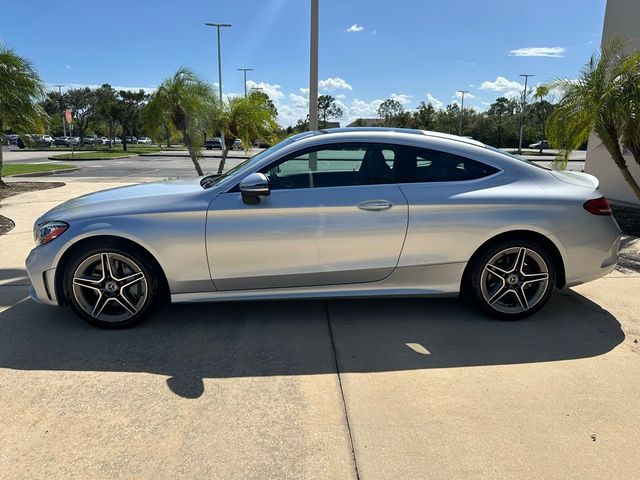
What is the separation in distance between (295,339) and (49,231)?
6.87 ft

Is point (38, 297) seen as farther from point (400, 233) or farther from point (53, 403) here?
point (400, 233)

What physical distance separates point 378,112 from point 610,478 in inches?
3039

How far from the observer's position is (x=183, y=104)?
12.0 metres

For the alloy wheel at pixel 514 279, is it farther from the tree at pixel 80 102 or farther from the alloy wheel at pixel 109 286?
the tree at pixel 80 102

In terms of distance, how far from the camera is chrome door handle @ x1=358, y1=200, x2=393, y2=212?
Result: 376 centimetres

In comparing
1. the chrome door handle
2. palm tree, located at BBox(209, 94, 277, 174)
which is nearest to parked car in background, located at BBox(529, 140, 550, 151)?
palm tree, located at BBox(209, 94, 277, 174)

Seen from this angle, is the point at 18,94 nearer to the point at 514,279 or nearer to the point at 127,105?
the point at 514,279

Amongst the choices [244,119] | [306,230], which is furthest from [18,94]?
[306,230]

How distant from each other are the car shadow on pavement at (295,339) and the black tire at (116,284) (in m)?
0.12

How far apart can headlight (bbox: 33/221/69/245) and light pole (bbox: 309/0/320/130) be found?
5.40 metres

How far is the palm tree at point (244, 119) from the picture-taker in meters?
12.9

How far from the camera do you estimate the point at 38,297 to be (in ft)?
12.5

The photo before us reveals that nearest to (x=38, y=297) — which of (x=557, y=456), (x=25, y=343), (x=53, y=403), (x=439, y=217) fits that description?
(x=25, y=343)

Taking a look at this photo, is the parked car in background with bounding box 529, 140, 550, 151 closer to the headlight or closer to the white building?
the white building
